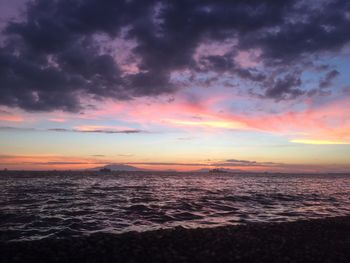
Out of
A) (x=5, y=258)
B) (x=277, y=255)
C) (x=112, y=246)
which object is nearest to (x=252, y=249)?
(x=277, y=255)

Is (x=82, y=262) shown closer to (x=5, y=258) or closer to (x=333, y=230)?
(x=5, y=258)

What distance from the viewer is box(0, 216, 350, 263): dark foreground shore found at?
42.5ft

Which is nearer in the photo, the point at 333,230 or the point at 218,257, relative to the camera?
the point at 218,257

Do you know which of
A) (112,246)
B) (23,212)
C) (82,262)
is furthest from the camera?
(23,212)

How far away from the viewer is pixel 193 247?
1472 cm

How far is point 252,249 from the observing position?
14.5 meters

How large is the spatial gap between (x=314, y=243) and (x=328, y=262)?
3571 millimetres

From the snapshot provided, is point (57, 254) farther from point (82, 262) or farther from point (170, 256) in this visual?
point (170, 256)

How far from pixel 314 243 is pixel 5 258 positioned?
48.3 ft

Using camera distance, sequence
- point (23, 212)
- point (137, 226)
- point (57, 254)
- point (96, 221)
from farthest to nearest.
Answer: point (23, 212) → point (96, 221) → point (137, 226) → point (57, 254)

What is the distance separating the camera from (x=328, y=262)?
12719mm

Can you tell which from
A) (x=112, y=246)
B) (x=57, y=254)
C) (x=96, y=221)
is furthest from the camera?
(x=96, y=221)

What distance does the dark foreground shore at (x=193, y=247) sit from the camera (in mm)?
12953

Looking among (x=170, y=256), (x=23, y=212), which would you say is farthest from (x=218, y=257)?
(x=23, y=212)
